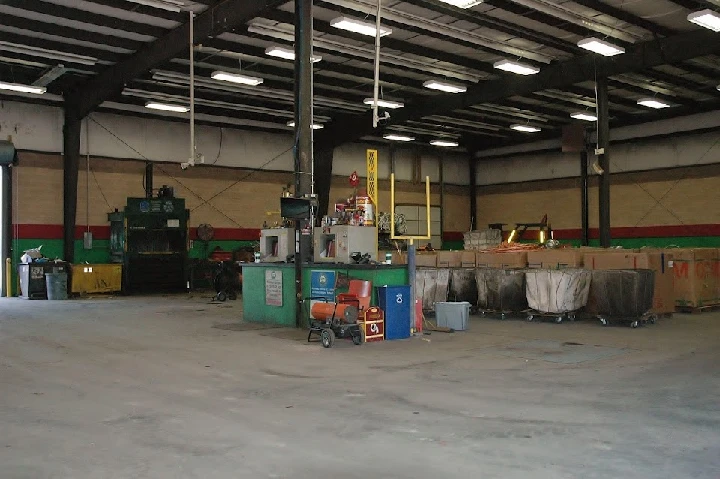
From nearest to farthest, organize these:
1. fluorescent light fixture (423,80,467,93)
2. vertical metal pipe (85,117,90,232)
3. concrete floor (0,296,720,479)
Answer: concrete floor (0,296,720,479) → fluorescent light fixture (423,80,467,93) → vertical metal pipe (85,117,90,232)

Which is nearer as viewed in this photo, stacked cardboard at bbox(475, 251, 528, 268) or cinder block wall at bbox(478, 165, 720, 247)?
stacked cardboard at bbox(475, 251, 528, 268)

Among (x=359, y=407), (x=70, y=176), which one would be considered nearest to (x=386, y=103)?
(x=70, y=176)

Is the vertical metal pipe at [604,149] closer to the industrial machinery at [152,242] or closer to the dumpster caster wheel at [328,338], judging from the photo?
the dumpster caster wheel at [328,338]

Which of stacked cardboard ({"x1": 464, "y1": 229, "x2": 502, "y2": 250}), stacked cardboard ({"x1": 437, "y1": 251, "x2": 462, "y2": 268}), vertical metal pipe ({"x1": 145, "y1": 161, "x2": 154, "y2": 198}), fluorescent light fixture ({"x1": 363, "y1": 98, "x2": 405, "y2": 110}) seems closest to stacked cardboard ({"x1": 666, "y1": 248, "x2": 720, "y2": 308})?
stacked cardboard ({"x1": 437, "y1": 251, "x2": 462, "y2": 268})

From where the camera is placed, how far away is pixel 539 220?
90.8 feet

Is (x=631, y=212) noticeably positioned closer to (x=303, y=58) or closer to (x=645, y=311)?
(x=645, y=311)

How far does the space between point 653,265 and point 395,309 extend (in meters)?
Result: 5.74

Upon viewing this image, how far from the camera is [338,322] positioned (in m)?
9.56

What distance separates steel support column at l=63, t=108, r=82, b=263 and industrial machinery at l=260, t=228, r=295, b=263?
9500 millimetres

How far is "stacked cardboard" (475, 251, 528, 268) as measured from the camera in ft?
45.3

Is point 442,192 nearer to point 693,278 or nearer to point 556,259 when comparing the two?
point 556,259

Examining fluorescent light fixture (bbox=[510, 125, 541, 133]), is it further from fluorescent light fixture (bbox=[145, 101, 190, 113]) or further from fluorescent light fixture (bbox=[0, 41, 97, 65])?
fluorescent light fixture (bbox=[0, 41, 97, 65])

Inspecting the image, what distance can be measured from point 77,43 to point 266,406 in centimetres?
1277

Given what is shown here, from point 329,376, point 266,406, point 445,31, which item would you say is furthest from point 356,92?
point 266,406
